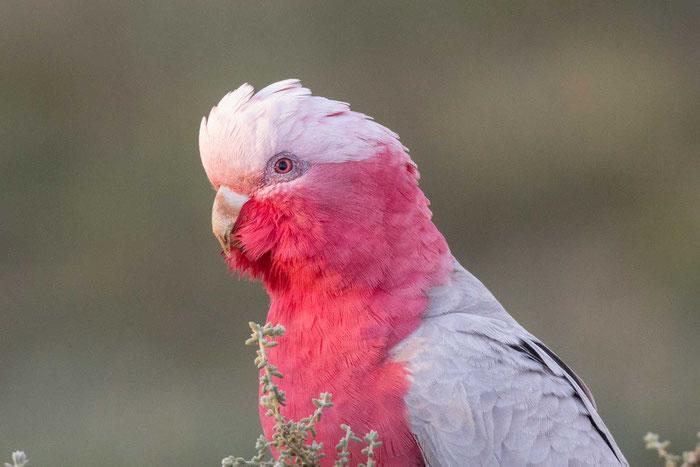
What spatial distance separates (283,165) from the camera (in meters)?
1.99

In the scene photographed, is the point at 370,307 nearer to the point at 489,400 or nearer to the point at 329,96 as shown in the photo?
the point at 489,400

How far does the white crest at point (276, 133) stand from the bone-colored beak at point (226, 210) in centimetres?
5

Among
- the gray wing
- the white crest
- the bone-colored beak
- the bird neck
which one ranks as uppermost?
the white crest

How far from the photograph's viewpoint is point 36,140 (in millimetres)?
5691

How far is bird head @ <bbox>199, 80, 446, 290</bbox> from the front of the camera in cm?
196

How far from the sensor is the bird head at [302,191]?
1.96m

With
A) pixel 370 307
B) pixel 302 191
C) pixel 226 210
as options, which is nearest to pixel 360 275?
pixel 370 307

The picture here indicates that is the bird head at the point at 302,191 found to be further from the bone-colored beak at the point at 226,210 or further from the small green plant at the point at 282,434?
the small green plant at the point at 282,434

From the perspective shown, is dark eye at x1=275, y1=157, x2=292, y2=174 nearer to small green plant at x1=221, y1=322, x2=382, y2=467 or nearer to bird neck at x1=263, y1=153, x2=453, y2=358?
bird neck at x1=263, y1=153, x2=453, y2=358

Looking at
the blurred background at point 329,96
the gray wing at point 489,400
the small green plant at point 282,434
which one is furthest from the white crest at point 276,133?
the blurred background at point 329,96

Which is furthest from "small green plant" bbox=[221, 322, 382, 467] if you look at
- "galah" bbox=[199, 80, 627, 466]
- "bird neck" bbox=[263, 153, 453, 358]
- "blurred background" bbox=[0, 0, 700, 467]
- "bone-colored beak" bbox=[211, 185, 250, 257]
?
"blurred background" bbox=[0, 0, 700, 467]

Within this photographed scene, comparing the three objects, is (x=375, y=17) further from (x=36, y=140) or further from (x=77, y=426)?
(x=77, y=426)

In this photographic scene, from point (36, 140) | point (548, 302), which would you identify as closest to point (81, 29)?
point (36, 140)

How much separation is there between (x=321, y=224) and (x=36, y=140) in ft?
14.5
